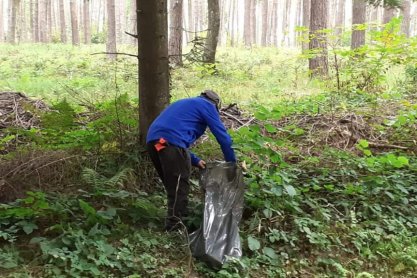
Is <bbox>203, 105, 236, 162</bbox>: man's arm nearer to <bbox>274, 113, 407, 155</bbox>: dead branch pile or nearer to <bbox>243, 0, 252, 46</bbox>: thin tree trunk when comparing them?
<bbox>274, 113, 407, 155</bbox>: dead branch pile

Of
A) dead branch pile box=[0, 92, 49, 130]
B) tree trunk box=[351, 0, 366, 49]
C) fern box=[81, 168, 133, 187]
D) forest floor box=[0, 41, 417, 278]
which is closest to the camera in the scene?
forest floor box=[0, 41, 417, 278]

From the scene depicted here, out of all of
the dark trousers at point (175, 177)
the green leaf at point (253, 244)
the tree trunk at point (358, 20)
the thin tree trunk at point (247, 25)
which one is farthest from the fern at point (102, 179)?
the thin tree trunk at point (247, 25)

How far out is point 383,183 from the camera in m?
5.18

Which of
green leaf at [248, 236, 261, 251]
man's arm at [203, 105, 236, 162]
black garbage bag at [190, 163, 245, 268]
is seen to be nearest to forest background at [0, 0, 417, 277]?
green leaf at [248, 236, 261, 251]

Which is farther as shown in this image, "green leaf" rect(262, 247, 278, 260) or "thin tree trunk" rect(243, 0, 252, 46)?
"thin tree trunk" rect(243, 0, 252, 46)

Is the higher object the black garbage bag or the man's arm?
the man's arm

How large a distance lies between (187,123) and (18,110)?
11.9ft

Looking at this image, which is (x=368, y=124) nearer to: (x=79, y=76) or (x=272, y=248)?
(x=272, y=248)

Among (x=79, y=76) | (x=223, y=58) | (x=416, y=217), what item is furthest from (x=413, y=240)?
(x=223, y=58)

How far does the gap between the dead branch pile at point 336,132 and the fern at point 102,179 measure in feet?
8.22

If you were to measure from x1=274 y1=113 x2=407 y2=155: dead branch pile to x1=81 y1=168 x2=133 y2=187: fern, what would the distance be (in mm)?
2506

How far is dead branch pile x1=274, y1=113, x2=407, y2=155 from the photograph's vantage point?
6.43m

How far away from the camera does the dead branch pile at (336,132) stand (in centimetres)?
643

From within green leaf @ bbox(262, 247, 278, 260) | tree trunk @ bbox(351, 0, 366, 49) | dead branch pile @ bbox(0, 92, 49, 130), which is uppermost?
tree trunk @ bbox(351, 0, 366, 49)
